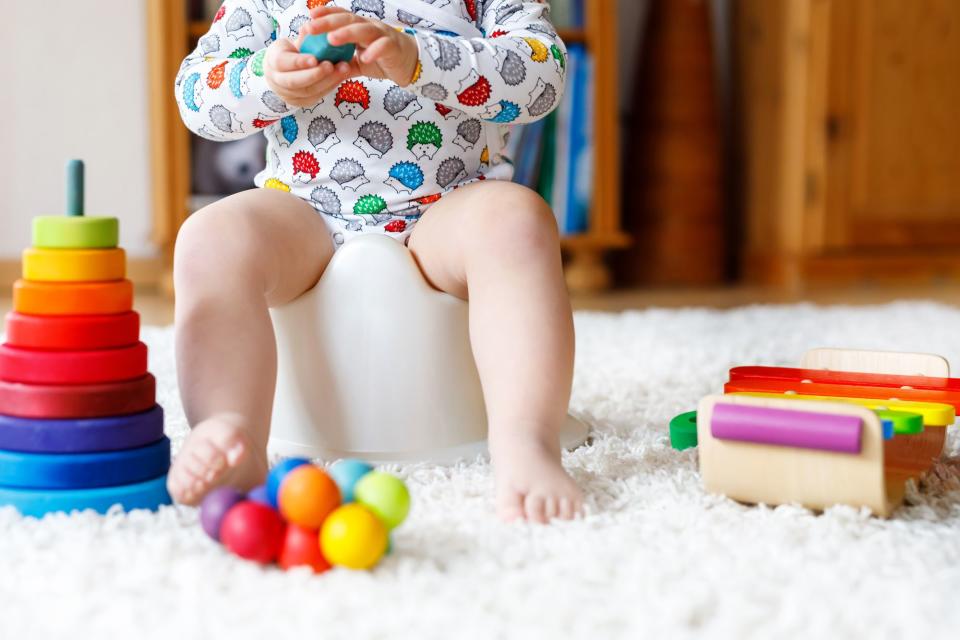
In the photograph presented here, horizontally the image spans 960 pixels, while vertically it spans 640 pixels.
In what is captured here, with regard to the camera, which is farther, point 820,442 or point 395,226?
point 395,226

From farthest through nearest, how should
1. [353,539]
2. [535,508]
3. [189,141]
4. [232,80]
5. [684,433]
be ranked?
[189,141] → [232,80] → [684,433] → [535,508] → [353,539]

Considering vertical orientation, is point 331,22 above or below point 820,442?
above

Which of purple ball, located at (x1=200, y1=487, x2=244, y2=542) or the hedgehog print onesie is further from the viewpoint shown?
the hedgehog print onesie

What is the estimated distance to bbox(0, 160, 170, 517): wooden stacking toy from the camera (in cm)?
67

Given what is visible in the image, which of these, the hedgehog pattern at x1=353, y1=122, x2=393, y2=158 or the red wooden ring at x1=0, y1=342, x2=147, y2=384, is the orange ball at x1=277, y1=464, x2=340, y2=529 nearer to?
the red wooden ring at x1=0, y1=342, x2=147, y2=384

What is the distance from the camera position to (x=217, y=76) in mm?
907

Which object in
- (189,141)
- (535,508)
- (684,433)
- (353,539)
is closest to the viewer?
(353,539)

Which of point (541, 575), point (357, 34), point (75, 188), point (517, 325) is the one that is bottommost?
point (541, 575)

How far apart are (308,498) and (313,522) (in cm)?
1

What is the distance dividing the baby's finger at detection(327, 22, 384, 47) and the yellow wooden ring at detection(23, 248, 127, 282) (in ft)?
0.69

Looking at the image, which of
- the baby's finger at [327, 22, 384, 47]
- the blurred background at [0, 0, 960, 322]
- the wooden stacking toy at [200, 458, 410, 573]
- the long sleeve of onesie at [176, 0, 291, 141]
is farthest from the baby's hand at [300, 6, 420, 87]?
the blurred background at [0, 0, 960, 322]

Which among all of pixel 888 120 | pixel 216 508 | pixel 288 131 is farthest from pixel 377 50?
pixel 888 120

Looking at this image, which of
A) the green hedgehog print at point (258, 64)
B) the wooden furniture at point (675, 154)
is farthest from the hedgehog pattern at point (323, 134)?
the wooden furniture at point (675, 154)

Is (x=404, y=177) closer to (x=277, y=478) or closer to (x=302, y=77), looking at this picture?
(x=302, y=77)
